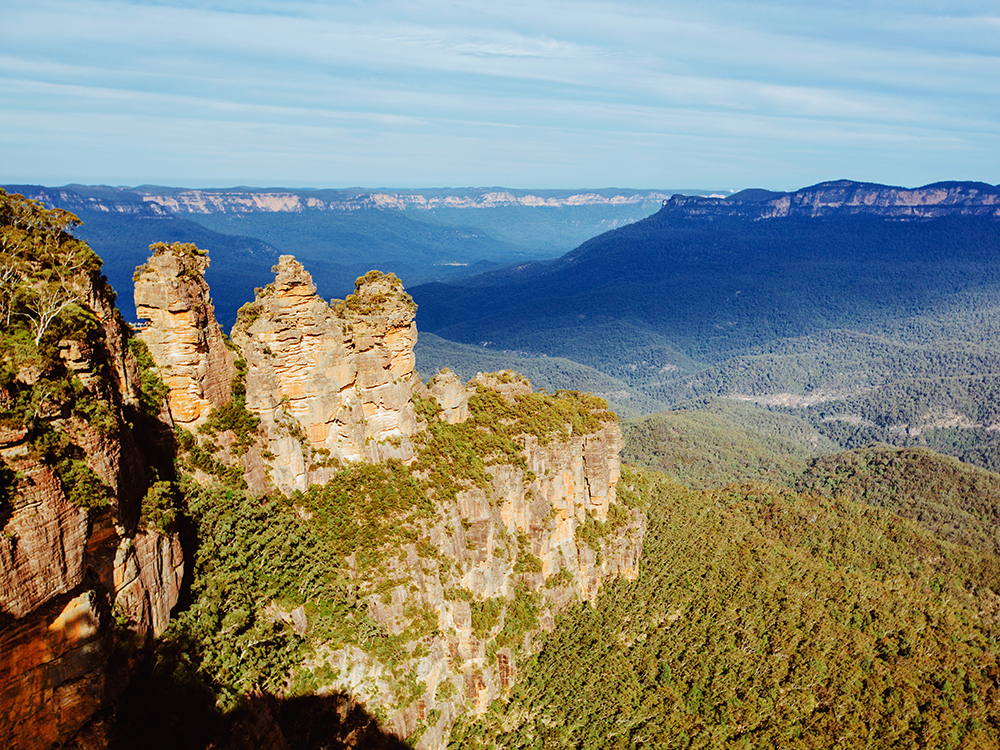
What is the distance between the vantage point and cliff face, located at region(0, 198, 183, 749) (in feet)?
55.5

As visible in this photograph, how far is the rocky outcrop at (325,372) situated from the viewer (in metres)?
34.5

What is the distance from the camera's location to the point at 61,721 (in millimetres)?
18016

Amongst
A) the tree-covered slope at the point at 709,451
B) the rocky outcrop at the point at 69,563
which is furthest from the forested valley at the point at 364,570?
the tree-covered slope at the point at 709,451

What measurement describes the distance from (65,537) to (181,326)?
14.8 metres

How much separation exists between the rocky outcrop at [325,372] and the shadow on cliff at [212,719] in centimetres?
1115

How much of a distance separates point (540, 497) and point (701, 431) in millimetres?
106151

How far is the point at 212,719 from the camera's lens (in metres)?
→ 23.3

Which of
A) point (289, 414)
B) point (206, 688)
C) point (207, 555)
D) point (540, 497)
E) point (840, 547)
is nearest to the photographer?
point (206, 688)

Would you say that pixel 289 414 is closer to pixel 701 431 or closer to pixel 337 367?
pixel 337 367

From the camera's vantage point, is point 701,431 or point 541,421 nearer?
point 541,421

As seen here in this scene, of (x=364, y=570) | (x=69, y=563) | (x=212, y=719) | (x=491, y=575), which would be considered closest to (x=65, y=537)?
(x=69, y=563)

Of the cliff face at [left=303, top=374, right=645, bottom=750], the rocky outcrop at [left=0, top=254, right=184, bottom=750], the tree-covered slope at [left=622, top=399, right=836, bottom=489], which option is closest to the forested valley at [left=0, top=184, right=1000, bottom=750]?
the rocky outcrop at [left=0, top=254, right=184, bottom=750]

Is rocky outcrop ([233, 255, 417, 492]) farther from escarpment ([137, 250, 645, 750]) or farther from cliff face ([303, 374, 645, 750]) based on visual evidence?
cliff face ([303, 374, 645, 750])

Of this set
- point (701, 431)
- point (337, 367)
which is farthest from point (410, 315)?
point (701, 431)
